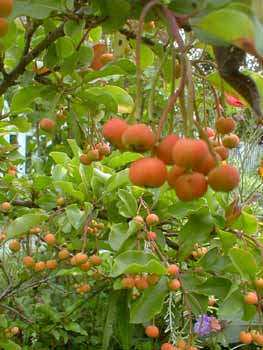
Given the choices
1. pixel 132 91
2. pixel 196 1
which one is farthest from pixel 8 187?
pixel 196 1

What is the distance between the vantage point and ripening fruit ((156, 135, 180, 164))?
0.49 meters

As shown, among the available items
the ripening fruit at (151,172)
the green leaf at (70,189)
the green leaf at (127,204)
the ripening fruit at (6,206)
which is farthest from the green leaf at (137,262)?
the ripening fruit at (6,206)

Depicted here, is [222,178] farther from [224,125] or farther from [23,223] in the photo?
[23,223]

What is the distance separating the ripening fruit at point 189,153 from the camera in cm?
45

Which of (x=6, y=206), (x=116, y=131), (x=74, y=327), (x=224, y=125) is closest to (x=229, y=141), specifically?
(x=224, y=125)

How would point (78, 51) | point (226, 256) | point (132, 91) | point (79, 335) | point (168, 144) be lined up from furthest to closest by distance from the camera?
point (79, 335) → point (132, 91) → point (226, 256) → point (78, 51) → point (168, 144)

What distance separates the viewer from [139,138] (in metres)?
0.48

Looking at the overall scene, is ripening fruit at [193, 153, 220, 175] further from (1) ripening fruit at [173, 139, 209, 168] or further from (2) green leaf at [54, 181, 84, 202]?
(2) green leaf at [54, 181, 84, 202]

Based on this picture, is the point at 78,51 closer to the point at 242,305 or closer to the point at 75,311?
the point at 242,305

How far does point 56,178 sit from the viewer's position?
1.39m

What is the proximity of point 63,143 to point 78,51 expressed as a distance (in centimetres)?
120

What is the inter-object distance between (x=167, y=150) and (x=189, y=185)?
4cm

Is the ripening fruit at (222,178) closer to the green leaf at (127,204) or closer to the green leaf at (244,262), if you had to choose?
the green leaf at (244,262)

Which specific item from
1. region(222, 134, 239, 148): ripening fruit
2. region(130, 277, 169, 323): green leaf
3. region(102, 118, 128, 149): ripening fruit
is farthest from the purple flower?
region(102, 118, 128, 149): ripening fruit
